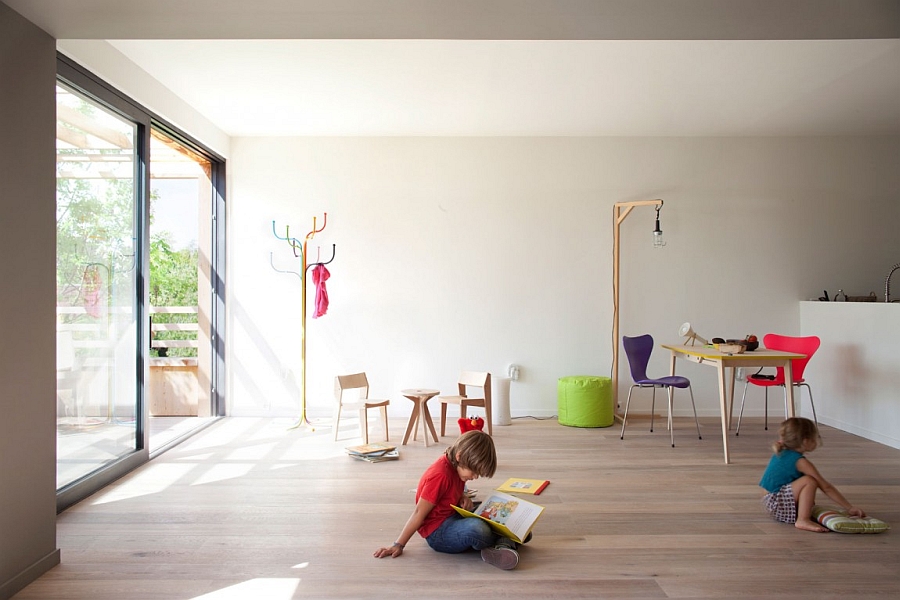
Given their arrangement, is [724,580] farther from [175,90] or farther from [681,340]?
[175,90]

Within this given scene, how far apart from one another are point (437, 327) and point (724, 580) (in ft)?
13.3

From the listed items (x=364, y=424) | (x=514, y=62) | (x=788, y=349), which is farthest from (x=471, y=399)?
(x=788, y=349)

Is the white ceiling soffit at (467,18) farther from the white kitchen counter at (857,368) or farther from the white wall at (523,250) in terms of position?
the white wall at (523,250)

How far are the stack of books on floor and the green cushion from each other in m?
2.69

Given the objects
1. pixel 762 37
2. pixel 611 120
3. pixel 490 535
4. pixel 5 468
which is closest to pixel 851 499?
pixel 490 535

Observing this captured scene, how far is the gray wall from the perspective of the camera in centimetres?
259

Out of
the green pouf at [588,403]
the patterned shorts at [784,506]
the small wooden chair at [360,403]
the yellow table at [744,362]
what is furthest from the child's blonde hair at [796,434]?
the small wooden chair at [360,403]

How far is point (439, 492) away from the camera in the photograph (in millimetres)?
2916

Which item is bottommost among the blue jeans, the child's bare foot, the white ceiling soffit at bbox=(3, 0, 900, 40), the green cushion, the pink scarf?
the child's bare foot

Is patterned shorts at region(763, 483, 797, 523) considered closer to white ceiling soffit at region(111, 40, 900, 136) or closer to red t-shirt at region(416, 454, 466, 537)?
red t-shirt at region(416, 454, 466, 537)

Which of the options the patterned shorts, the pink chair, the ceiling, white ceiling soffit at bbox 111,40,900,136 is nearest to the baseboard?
the ceiling

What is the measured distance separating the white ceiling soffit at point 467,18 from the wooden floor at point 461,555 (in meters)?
2.29

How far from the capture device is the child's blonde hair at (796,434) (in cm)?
344

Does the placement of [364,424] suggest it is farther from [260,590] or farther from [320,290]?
[260,590]
